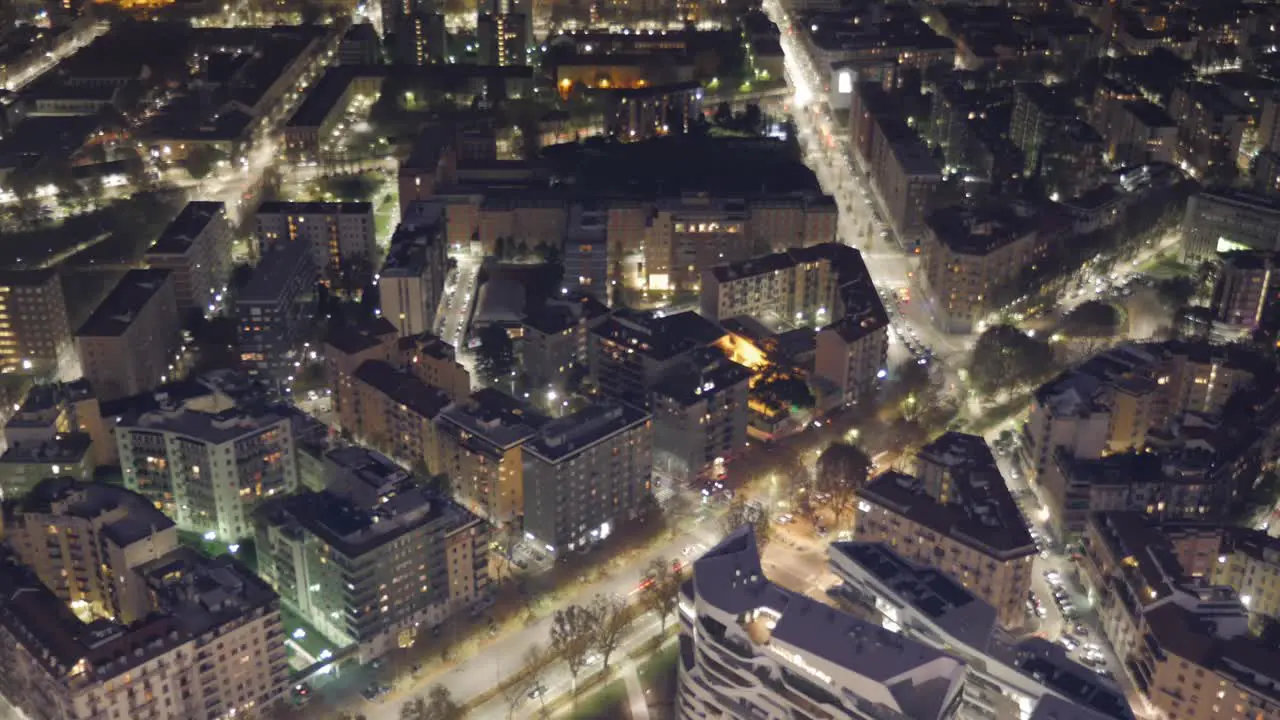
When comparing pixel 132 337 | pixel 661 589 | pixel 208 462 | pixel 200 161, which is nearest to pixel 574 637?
pixel 661 589

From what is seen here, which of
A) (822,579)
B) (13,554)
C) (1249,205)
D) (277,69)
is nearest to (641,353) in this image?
(822,579)

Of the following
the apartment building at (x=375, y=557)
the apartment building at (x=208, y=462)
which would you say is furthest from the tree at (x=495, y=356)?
the apartment building at (x=375, y=557)

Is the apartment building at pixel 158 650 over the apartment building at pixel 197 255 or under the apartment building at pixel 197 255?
under

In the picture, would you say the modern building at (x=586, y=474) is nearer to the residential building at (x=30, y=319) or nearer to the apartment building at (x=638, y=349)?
the apartment building at (x=638, y=349)

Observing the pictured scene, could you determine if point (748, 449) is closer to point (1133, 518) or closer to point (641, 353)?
point (641, 353)

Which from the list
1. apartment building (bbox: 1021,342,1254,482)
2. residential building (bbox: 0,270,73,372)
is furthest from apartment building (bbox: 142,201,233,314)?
apartment building (bbox: 1021,342,1254,482)

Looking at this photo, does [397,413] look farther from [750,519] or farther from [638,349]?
[750,519]

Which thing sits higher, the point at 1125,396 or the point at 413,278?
the point at 413,278
